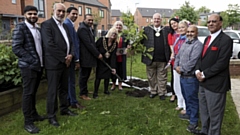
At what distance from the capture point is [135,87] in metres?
6.19

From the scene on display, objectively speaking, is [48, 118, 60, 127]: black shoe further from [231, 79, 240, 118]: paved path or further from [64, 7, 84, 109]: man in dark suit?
[231, 79, 240, 118]: paved path

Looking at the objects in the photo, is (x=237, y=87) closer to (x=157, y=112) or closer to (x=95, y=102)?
(x=157, y=112)

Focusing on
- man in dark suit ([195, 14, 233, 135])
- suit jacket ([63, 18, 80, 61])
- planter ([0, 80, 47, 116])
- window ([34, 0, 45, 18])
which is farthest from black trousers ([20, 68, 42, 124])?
window ([34, 0, 45, 18])

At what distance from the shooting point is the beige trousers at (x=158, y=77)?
5.11 metres

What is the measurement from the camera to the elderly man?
16.3 ft

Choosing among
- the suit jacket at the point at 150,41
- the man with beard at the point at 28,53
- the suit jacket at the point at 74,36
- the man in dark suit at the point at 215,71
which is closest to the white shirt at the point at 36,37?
the man with beard at the point at 28,53

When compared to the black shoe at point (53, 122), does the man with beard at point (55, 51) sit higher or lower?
higher

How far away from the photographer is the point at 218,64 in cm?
275

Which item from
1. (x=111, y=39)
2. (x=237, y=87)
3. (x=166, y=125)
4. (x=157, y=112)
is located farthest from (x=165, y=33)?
(x=237, y=87)

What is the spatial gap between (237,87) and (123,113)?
374cm

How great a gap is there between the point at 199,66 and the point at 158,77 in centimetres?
211

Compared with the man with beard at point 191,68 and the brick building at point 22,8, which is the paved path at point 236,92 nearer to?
the man with beard at point 191,68

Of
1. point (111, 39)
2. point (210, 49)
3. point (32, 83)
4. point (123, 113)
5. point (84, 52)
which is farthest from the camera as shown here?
point (111, 39)

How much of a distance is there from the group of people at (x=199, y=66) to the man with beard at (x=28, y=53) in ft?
7.37
